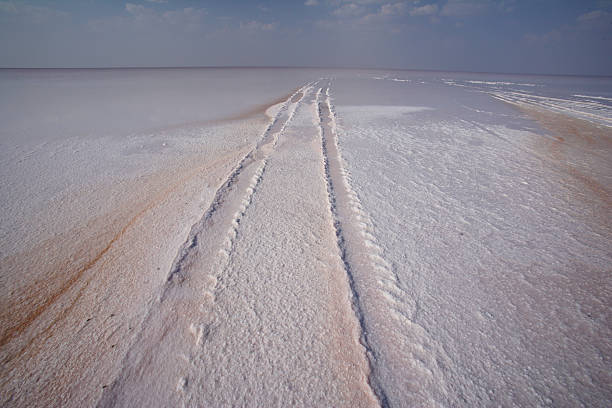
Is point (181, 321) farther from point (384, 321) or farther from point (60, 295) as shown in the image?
point (384, 321)

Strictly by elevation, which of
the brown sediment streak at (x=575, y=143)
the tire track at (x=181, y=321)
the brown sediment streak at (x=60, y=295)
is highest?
the brown sediment streak at (x=575, y=143)

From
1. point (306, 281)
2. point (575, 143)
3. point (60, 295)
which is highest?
point (575, 143)

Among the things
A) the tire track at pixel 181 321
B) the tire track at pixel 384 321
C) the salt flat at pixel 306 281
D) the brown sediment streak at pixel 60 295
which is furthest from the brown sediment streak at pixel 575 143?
the brown sediment streak at pixel 60 295

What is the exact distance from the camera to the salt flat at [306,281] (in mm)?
1578

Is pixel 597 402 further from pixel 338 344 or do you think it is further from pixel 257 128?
pixel 257 128

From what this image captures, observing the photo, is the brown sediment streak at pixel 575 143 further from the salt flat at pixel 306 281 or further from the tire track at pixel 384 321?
the tire track at pixel 384 321

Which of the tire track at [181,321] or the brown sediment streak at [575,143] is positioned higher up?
the brown sediment streak at [575,143]

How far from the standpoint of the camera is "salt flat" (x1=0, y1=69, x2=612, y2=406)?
62.1 inches

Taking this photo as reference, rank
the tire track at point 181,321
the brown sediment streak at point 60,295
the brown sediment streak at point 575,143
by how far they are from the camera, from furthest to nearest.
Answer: the brown sediment streak at point 575,143 < the brown sediment streak at point 60,295 < the tire track at point 181,321

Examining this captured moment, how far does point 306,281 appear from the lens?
224cm

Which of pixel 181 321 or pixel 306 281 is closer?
pixel 181 321

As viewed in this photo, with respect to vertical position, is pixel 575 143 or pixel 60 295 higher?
pixel 575 143

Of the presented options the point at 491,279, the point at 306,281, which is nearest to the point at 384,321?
the point at 306,281

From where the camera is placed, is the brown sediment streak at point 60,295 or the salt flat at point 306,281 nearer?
the salt flat at point 306,281
